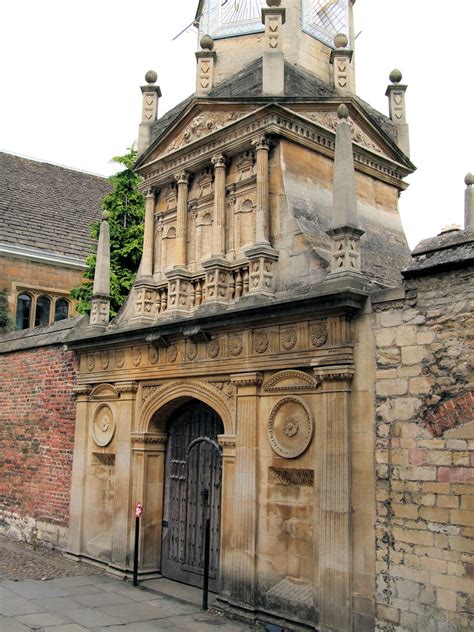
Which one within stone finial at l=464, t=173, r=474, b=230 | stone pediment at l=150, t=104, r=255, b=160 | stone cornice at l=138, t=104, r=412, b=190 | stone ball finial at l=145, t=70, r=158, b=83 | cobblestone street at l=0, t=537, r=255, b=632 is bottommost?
cobblestone street at l=0, t=537, r=255, b=632

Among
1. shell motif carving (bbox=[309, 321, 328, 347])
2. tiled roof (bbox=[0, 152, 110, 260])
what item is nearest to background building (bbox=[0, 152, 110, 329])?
tiled roof (bbox=[0, 152, 110, 260])

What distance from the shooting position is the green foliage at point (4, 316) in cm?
1945

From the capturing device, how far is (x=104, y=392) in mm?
12438

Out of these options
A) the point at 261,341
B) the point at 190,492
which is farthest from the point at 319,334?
the point at 190,492

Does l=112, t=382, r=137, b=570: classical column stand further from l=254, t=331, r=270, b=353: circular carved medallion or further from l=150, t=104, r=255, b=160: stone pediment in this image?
l=150, t=104, r=255, b=160: stone pediment

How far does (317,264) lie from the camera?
9.09 m

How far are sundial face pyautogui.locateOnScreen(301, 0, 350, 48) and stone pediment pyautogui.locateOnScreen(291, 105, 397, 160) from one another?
208 cm

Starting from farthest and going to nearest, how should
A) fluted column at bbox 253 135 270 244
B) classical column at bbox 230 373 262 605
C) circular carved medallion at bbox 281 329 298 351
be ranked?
fluted column at bbox 253 135 270 244, classical column at bbox 230 373 262 605, circular carved medallion at bbox 281 329 298 351

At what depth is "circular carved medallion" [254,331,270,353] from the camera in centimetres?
913

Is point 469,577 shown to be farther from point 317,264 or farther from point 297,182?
point 297,182

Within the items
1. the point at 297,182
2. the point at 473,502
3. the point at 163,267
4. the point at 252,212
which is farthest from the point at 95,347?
the point at 473,502

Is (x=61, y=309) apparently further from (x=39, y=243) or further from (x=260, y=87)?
(x=260, y=87)

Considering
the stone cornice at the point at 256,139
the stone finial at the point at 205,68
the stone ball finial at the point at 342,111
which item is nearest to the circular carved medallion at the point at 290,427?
the stone ball finial at the point at 342,111

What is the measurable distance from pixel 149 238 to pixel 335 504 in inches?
252
